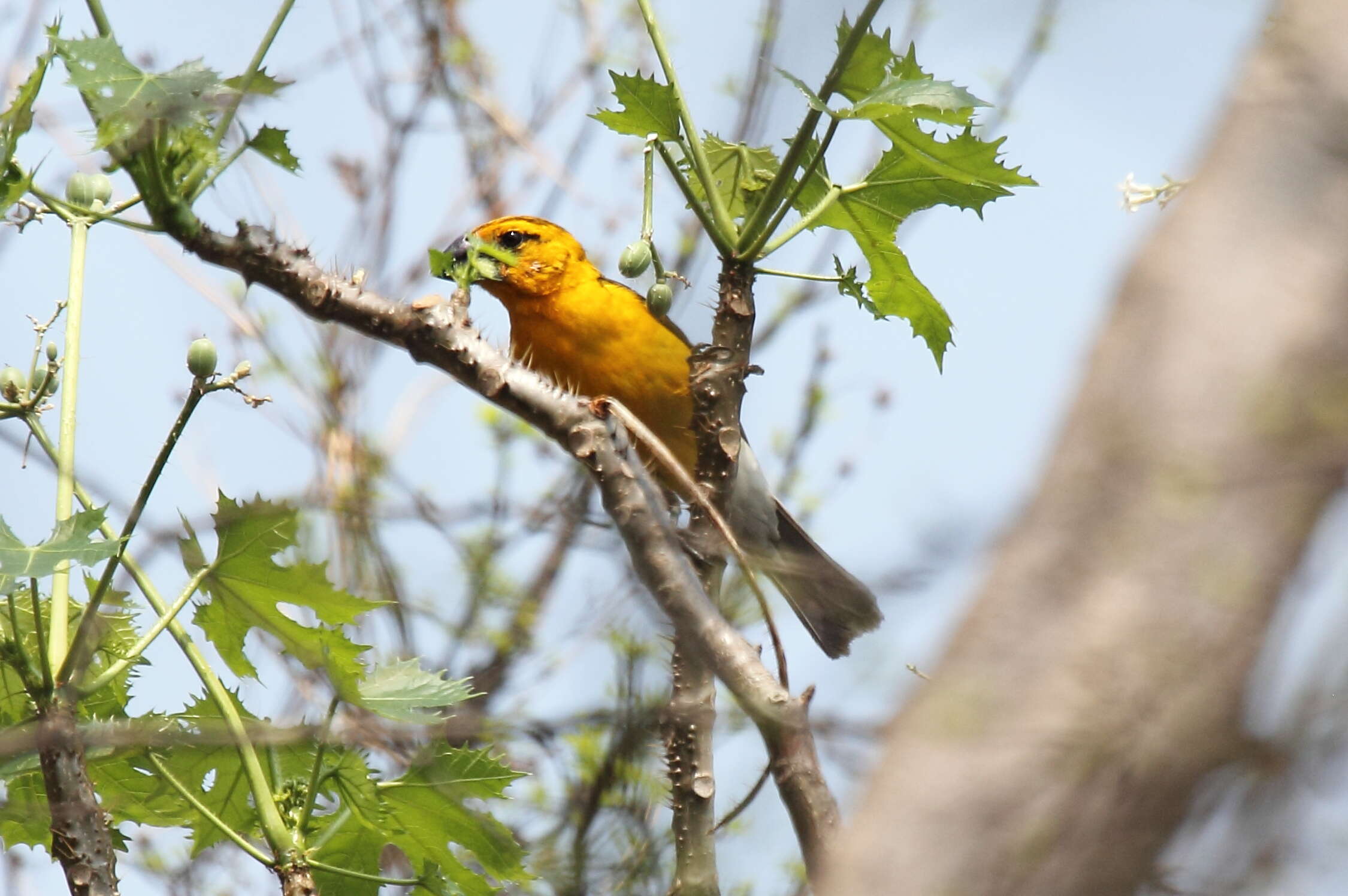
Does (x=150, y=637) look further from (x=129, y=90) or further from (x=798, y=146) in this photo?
(x=798, y=146)

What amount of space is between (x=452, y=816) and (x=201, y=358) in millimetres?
1003

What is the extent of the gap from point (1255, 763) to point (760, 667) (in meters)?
1.13

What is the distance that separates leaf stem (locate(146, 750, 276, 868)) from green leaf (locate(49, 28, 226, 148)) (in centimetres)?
112

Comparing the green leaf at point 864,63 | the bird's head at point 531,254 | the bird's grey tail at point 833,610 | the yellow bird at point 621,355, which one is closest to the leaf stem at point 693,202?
the green leaf at point 864,63

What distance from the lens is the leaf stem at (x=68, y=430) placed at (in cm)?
223

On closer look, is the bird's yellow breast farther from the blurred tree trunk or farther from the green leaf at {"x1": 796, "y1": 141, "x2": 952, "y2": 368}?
the blurred tree trunk

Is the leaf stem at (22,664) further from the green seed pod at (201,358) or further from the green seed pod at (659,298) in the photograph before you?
the green seed pod at (659,298)

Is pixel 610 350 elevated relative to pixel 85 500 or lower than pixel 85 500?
elevated

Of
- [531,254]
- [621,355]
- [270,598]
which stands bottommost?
[270,598]

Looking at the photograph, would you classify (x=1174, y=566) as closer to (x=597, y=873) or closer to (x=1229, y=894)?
(x=1229, y=894)

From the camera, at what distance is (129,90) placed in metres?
2.26

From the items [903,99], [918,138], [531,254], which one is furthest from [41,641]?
[531,254]

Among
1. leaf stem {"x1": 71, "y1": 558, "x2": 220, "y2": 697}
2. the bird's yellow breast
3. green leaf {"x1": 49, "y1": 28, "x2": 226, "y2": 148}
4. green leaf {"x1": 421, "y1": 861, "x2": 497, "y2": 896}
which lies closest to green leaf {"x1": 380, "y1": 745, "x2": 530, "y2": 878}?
green leaf {"x1": 421, "y1": 861, "x2": 497, "y2": 896}

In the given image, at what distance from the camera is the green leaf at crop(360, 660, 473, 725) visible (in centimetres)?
243
